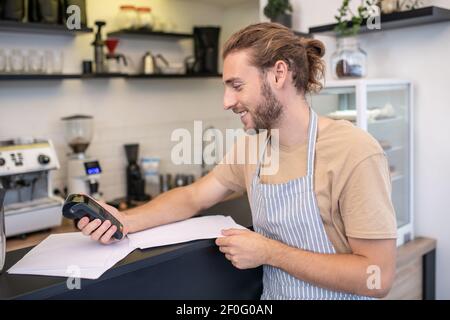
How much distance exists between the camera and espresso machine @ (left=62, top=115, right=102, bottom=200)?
2920mm

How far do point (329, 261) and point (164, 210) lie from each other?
53cm

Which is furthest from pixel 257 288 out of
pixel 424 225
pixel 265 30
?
pixel 424 225

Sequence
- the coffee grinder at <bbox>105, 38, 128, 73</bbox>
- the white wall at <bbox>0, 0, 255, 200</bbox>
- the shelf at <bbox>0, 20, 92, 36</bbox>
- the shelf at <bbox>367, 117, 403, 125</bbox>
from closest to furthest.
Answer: the shelf at <bbox>367, 117, 403, 125</bbox> → the shelf at <bbox>0, 20, 92, 36</bbox> → the white wall at <bbox>0, 0, 255, 200</bbox> → the coffee grinder at <bbox>105, 38, 128, 73</bbox>

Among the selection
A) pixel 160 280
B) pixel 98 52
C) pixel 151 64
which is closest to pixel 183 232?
pixel 160 280

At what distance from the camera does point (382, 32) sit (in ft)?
8.32

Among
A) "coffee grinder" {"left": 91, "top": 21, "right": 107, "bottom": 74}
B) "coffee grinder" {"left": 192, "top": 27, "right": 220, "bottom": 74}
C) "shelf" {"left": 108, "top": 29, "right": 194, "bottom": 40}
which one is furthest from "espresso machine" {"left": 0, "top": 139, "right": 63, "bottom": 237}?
"coffee grinder" {"left": 192, "top": 27, "right": 220, "bottom": 74}

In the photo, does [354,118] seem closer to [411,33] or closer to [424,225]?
[411,33]

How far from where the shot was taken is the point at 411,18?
2154 mm

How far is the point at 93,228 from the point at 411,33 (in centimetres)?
197

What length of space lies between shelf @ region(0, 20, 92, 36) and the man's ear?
2.05m

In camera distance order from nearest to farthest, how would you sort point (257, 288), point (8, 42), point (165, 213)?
point (165, 213) → point (257, 288) → point (8, 42)

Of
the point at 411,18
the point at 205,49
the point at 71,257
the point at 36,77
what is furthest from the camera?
the point at 205,49

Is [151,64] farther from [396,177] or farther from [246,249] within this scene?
[246,249]

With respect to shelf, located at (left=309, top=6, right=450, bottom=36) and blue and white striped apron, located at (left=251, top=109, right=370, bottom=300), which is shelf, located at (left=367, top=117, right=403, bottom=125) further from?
blue and white striped apron, located at (left=251, top=109, right=370, bottom=300)
